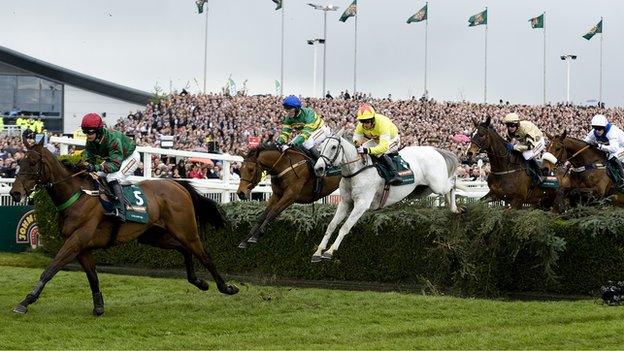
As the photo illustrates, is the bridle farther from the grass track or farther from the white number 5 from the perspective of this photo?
the grass track

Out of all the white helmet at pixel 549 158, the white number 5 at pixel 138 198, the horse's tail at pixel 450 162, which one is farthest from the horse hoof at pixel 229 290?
the white helmet at pixel 549 158

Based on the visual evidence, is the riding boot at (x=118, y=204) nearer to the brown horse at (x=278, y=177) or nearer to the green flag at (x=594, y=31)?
the brown horse at (x=278, y=177)

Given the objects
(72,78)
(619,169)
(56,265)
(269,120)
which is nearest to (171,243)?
(56,265)

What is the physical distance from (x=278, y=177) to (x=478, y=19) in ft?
135

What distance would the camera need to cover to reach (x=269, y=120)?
3744cm

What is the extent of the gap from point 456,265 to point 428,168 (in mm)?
1324

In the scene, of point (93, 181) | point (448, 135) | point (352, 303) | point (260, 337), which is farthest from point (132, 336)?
point (448, 135)

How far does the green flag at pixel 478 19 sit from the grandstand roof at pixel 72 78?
1601 centimetres

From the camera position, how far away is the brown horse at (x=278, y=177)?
1441cm

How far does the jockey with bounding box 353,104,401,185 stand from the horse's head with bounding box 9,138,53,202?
12.9ft

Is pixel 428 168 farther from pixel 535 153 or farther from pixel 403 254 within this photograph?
pixel 535 153

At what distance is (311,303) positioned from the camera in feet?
42.5

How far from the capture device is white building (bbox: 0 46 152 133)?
47312 mm

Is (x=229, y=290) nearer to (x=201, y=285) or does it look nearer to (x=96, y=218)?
(x=201, y=285)
